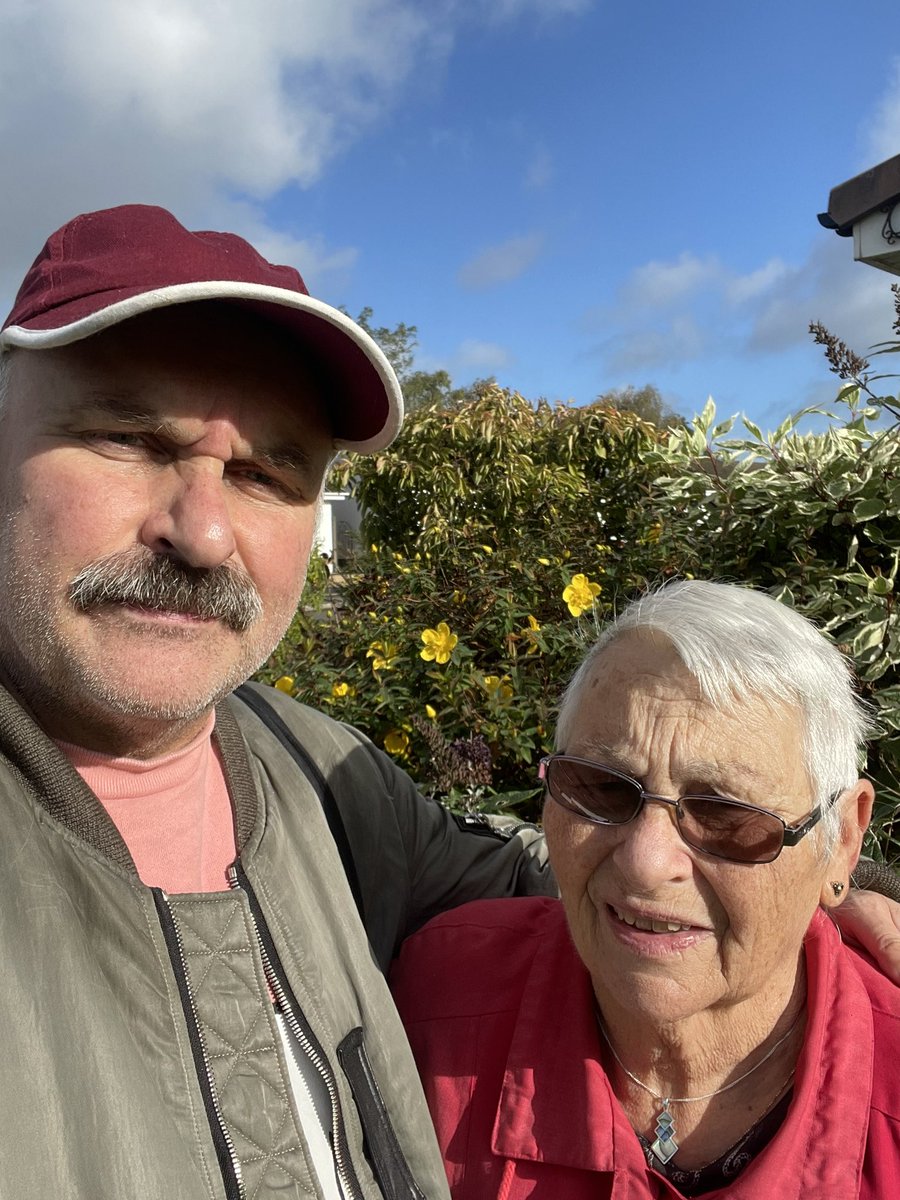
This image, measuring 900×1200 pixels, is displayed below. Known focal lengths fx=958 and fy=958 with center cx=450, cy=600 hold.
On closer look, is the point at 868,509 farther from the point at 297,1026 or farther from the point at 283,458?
the point at 297,1026

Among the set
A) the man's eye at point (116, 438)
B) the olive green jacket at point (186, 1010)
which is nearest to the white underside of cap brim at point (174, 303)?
the man's eye at point (116, 438)

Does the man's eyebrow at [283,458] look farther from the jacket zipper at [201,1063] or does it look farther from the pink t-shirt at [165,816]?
the jacket zipper at [201,1063]

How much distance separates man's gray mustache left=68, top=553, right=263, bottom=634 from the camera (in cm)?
128

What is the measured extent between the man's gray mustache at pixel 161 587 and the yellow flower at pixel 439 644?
1.90m

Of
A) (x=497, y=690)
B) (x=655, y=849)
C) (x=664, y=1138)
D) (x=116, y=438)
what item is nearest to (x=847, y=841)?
(x=655, y=849)

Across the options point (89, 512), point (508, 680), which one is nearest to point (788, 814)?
point (89, 512)

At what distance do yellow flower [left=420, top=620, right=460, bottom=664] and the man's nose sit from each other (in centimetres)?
194

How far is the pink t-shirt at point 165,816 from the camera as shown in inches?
53.4

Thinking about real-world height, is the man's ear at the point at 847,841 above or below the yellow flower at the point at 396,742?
below

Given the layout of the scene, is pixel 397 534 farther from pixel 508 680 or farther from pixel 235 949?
pixel 235 949

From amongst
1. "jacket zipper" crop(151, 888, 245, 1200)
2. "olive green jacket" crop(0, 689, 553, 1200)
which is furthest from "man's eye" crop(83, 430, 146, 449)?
"jacket zipper" crop(151, 888, 245, 1200)

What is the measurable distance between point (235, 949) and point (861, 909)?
122 centimetres

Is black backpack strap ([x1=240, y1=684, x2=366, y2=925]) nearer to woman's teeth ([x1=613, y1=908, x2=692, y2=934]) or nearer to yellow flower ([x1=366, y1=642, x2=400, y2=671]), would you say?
woman's teeth ([x1=613, y1=908, x2=692, y2=934])

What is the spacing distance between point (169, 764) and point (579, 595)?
2.14 meters
